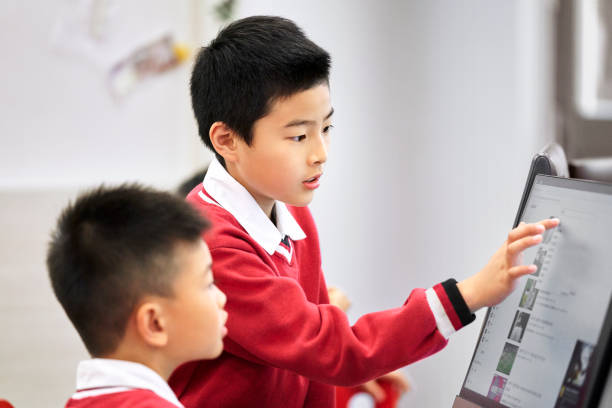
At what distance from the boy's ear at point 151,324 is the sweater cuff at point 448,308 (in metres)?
0.31

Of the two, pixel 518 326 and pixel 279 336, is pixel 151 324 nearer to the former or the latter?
pixel 279 336

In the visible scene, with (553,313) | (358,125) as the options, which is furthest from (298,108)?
(358,125)

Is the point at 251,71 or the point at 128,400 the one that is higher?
the point at 251,71

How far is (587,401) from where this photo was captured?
2.41ft

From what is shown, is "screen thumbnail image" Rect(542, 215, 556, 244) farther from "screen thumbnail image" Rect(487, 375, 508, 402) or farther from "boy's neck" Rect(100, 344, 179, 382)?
"boy's neck" Rect(100, 344, 179, 382)

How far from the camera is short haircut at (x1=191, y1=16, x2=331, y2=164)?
1003 mm

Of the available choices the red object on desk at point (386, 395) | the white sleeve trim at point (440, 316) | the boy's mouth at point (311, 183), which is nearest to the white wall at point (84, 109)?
the red object on desk at point (386, 395)

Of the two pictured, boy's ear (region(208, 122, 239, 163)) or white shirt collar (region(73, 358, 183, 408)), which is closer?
white shirt collar (region(73, 358, 183, 408))

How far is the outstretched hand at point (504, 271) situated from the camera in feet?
2.69

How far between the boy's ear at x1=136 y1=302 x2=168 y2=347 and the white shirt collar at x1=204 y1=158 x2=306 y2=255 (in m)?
0.24

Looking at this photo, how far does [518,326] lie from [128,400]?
1.52ft

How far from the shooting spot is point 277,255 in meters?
1.06

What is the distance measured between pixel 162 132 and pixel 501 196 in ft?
3.91

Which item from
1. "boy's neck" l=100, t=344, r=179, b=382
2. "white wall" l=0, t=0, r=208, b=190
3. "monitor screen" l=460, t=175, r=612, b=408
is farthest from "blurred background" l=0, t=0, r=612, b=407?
"boy's neck" l=100, t=344, r=179, b=382
